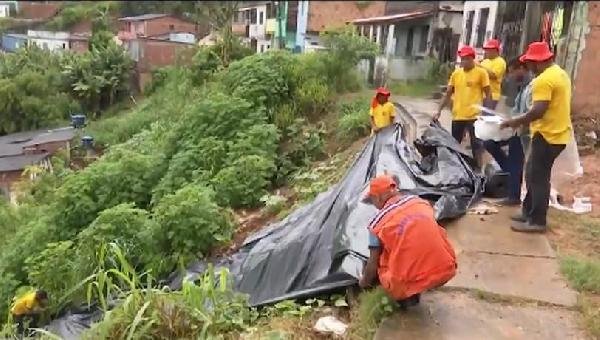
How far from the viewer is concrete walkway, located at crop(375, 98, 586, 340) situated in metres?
3.41

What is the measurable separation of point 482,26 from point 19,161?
14.4m

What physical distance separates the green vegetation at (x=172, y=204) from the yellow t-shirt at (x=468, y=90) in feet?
8.62

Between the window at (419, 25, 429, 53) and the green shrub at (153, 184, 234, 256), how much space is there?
16.8m

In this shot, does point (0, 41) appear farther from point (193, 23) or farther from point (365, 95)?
point (365, 95)

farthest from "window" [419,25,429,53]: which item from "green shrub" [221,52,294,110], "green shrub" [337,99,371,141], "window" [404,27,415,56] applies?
"green shrub" [337,99,371,141]

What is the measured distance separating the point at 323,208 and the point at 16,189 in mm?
11369

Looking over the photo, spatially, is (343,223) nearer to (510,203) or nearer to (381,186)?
(381,186)

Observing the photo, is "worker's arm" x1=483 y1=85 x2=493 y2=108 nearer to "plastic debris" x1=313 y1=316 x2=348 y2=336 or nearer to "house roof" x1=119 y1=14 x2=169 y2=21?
"plastic debris" x1=313 y1=316 x2=348 y2=336

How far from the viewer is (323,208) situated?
5.14 m

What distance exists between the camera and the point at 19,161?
17469 mm

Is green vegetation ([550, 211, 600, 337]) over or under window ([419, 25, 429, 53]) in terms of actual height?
under

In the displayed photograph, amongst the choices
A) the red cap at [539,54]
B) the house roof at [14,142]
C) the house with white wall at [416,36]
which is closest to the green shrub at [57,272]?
the red cap at [539,54]

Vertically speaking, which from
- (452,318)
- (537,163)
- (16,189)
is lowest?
(16,189)

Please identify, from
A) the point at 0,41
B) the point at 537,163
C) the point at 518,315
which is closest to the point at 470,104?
the point at 537,163
